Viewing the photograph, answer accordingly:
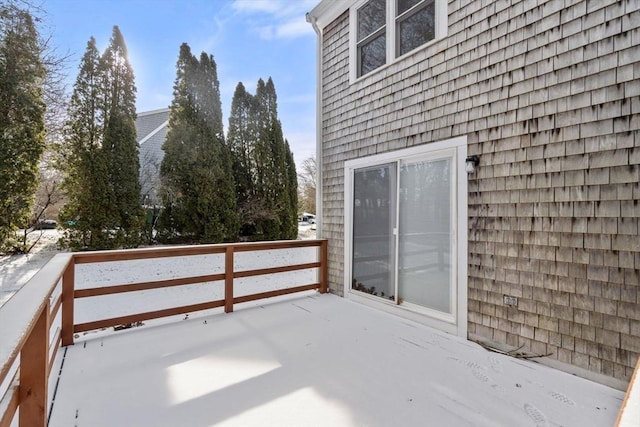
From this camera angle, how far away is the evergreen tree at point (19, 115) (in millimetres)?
6855

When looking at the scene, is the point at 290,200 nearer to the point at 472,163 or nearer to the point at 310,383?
the point at 472,163

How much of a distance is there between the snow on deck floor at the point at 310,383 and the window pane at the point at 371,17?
3.79 m

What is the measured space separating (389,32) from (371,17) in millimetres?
526

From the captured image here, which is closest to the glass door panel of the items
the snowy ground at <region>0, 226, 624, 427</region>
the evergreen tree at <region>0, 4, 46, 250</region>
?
the snowy ground at <region>0, 226, 624, 427</region>

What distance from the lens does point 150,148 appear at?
565 inches

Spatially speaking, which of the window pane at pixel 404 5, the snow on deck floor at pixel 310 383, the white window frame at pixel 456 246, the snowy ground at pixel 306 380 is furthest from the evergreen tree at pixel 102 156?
the window pane at pixel 404 5

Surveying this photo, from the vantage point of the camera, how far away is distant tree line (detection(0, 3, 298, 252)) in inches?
281

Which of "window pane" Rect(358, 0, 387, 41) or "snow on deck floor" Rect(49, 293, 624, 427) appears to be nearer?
"snow on deck floor" Rect(49, 293, 624, 427)

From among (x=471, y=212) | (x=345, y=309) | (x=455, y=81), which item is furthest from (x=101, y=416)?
(x=455, y=81)

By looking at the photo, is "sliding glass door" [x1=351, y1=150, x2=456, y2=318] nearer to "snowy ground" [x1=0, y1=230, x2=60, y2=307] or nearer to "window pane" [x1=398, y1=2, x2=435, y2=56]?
"window pane" [x1=398, y1=2, x2=435, y2=56]

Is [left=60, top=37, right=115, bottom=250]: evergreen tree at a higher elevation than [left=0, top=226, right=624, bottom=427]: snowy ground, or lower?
higher

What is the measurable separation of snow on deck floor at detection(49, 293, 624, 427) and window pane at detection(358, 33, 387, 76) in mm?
3311

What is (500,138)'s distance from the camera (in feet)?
9.49

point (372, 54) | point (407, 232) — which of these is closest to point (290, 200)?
point (372, 54)
